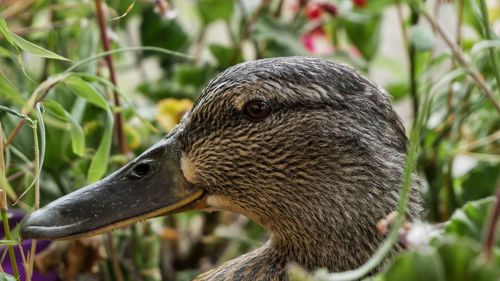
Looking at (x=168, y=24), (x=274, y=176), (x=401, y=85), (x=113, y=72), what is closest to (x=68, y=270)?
(x=113, y=72)

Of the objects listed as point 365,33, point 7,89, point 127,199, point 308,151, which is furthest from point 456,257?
point 365,33

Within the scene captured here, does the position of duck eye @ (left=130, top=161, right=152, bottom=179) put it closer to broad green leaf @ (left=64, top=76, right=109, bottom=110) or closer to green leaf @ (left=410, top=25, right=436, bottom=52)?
broad green leaf @ (left=64, top=76, right=109, bottom=110)

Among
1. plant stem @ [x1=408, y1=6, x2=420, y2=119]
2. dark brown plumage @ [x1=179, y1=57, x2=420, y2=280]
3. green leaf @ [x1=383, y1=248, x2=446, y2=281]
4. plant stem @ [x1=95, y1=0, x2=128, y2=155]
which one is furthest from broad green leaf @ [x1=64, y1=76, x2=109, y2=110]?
plant stem @ [x1=408, y1=6, x2=420, y2=119]

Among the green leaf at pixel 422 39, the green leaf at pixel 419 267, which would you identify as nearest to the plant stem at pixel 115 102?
the green leaf at pixel 422 39

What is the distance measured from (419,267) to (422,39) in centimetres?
86

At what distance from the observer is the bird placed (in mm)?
1198

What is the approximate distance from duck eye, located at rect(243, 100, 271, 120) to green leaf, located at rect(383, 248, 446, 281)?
462 mm

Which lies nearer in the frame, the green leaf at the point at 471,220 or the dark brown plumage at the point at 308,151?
the green leaf at the point at 471,220

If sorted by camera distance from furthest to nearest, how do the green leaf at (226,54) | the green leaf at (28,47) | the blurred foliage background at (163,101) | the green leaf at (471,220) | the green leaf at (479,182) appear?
1. the green leaf at (226,54)
2. the green leaf at (479,182)
3. the blurred foliage background at (163,101)
4. the green leaf at (28,47)
5. the green leaf at (471,220)

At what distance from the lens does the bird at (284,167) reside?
120 centimetres

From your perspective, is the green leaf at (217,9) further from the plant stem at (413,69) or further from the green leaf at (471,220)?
the green leaf at (471,220)

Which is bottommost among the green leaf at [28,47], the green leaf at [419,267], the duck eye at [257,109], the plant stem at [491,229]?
the green leaf at [419,267]

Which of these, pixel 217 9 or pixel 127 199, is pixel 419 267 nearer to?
pixel 127 199

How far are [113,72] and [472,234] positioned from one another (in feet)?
2.39
